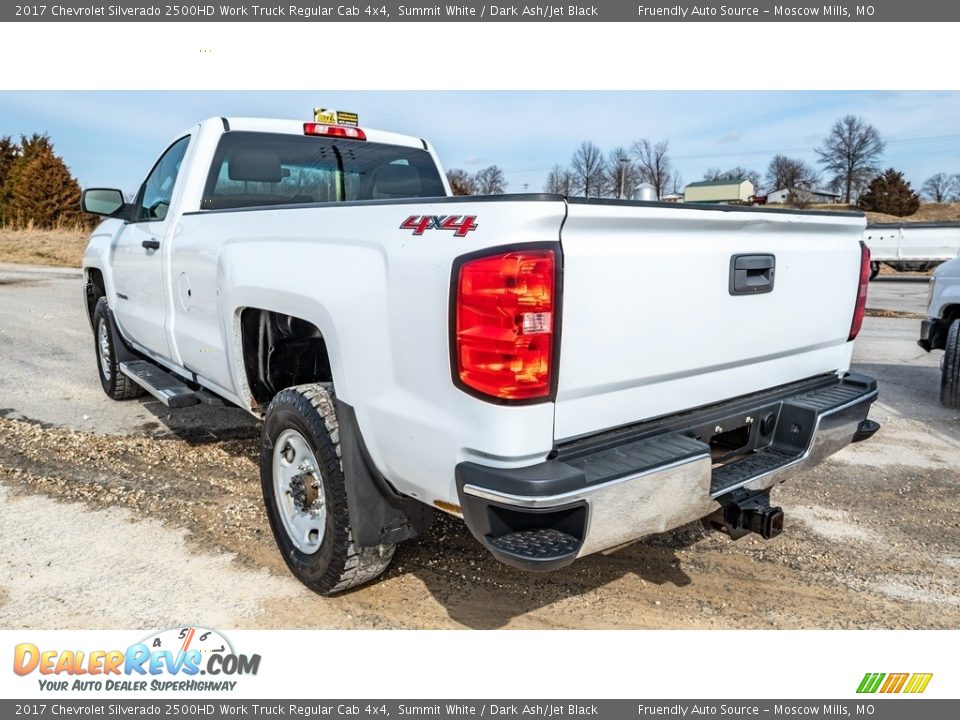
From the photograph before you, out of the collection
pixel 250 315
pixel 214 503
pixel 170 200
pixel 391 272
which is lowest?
pixel 214 503

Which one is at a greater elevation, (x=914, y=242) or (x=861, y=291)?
(x=914, y=242)

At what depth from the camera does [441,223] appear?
231 cm

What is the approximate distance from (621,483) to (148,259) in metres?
3.73

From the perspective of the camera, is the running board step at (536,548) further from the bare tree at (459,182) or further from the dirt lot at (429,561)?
the bare tree at (459,182)

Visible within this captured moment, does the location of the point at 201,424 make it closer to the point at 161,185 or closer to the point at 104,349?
the point at 104,349

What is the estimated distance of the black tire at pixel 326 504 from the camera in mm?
2797

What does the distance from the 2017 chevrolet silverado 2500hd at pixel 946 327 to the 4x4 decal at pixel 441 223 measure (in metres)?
5.57

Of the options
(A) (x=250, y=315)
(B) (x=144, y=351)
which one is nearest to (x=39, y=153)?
(B) (x=144, y=351)

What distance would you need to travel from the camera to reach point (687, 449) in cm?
248

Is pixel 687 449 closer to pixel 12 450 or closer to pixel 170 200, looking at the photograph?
pixel 170 200

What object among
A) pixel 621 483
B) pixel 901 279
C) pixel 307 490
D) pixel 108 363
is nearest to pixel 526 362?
pixel 621 483

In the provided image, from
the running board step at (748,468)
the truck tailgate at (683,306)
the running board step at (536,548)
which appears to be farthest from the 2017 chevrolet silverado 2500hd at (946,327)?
the running board step at (536,548)

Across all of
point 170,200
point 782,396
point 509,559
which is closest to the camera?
point 509,559

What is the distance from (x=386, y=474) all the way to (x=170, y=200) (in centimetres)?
291
